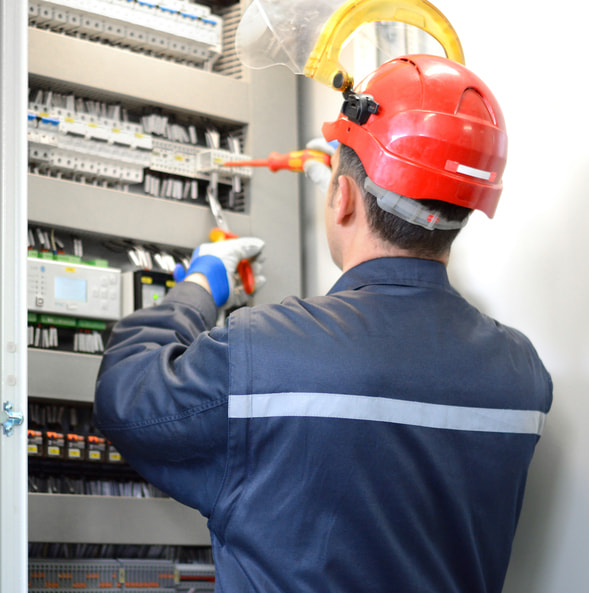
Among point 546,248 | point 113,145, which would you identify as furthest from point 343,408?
point 113,145

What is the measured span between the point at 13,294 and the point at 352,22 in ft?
2.90

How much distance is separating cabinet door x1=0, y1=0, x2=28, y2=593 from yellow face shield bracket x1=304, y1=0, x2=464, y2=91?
1.92ft

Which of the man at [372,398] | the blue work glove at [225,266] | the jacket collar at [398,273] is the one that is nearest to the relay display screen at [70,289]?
the blue work glove at [225,266]

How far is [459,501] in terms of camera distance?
1.43 meters

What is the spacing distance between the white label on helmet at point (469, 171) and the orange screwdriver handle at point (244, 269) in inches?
35.3

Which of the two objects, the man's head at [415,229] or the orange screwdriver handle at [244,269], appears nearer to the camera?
the man's head at [415,229]

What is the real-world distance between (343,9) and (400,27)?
444 mm

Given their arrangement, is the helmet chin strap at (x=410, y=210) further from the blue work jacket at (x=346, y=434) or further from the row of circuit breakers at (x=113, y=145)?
the row of circuit breakers at (x=113, y=145)

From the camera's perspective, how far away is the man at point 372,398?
1.35m

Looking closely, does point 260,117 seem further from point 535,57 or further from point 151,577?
point 151,577

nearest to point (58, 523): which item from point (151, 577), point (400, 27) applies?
point (151, 577)

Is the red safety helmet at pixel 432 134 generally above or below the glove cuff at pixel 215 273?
above

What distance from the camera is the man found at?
53.0 inches

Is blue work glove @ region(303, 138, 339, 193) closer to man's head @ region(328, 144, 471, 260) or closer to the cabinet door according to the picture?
man's head @ region(328, 144, 471, 260)
